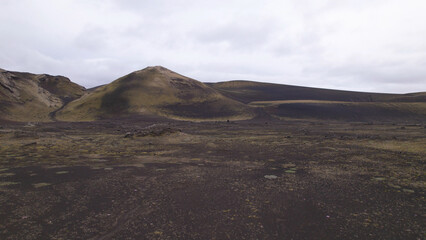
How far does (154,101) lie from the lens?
62906 mm

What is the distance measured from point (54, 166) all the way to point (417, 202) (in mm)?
12954

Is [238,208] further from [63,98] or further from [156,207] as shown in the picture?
[63,98]

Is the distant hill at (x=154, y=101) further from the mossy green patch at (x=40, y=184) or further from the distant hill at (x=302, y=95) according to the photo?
the mossy green patch at (x=40, y=184)

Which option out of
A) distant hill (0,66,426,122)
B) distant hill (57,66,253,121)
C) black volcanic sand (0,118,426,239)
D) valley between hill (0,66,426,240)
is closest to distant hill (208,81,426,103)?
distant hill (0,66,426,122)

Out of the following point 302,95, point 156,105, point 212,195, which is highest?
point 302,95

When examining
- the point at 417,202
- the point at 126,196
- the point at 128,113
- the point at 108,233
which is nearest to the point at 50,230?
the point at 108,233

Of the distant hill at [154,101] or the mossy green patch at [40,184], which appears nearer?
the mossy green patch at [40,184]

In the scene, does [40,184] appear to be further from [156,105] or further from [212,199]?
[156,105]

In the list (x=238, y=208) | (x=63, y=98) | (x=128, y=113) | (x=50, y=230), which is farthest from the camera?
(x=63, y=98)

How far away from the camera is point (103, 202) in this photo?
6.59 metres

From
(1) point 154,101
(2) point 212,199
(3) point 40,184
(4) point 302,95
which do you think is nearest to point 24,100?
(1) point 154,101

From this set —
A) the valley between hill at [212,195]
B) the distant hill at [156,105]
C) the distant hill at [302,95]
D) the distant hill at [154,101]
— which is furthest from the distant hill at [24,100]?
the distant hill at [302,95]

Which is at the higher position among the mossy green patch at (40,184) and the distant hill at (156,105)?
the distant hill at (156,105)

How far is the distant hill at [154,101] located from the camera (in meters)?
57.8
